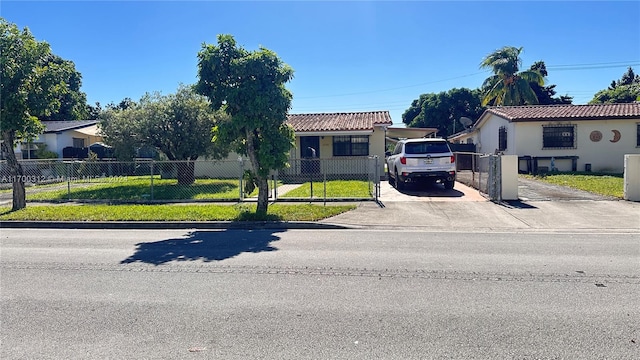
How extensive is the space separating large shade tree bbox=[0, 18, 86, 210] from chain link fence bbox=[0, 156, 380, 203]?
1236 mm

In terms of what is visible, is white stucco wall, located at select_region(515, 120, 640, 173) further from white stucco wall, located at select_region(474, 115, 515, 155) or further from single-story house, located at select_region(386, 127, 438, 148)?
single-story house, located at select_region(386, 127, 438, 148)

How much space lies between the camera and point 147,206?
1248 cm

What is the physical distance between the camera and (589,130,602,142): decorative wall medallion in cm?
2209

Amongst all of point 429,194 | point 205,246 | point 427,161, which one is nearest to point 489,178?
point 429,194

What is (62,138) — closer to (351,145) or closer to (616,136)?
(351,145)

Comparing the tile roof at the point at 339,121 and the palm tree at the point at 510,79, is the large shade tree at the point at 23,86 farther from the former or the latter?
the palm tree at the point at 510,79

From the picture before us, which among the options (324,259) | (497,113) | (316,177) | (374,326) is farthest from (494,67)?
(374,326)

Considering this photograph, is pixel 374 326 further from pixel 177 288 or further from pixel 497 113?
pixel 497 113

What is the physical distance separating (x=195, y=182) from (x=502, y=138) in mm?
17369

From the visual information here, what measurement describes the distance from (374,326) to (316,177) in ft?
55.8

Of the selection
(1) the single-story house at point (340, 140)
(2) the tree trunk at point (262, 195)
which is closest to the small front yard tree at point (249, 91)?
(2) the tree trunk at point (262, 195)

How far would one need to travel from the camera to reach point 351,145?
21703mm

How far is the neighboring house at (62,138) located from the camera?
27.6m

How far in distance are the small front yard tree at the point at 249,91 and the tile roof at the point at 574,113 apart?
53.6ft
